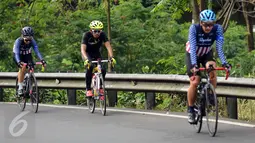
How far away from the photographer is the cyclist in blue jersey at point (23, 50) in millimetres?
14117

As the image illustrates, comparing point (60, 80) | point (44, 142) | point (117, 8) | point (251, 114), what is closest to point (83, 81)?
point (60, 80)

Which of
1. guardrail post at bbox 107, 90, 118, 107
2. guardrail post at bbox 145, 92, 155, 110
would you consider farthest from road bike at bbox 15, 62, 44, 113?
guardrail post at bbox 145, 92, 155, 110

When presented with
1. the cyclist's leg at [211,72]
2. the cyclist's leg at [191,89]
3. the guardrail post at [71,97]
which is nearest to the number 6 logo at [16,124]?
the guardrail post at [71,97]

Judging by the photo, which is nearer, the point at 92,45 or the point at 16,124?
the point at 16,124

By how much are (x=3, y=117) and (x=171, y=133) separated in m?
4.11

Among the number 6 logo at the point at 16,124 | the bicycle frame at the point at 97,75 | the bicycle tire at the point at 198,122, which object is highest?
the bicycle frame at the point at 97,75

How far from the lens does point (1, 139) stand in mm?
10172

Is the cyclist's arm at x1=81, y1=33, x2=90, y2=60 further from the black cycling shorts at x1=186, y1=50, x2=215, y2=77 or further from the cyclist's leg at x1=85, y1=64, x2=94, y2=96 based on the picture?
the black cycling shorts at x1=186, y1=50, x2=215, y2=77

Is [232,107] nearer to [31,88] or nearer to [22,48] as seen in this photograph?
[31,88]

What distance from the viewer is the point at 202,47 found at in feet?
33.9

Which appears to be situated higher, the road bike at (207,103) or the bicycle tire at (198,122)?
the road bike at (207,103)

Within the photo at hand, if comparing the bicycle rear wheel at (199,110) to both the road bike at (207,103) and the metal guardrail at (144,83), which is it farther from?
the metal guardrail at (144,83)

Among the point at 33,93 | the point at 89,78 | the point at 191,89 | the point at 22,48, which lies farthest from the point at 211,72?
the point at 22,48

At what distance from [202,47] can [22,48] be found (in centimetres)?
537
